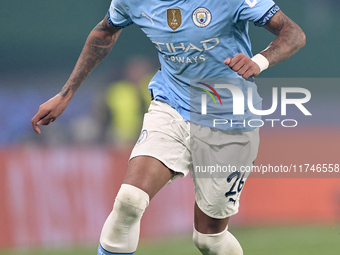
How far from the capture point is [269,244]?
4746 millimetres

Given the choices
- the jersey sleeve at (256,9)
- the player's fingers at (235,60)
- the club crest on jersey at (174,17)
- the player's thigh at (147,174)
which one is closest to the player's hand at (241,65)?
the player's fingers at (235,60)

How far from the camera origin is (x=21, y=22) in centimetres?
557

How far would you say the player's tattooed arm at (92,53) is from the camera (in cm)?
366

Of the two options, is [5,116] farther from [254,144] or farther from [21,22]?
[254,144]

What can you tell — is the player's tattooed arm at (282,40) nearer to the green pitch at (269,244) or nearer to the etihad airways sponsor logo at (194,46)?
the etihad airways sponsor logo at (194,46)

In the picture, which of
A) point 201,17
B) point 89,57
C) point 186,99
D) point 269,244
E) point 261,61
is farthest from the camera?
point 269,244

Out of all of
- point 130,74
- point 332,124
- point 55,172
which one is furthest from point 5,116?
point 332,124

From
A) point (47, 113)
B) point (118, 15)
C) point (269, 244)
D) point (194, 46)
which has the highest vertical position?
point (118, 15)

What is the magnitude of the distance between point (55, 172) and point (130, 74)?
127 centimetres

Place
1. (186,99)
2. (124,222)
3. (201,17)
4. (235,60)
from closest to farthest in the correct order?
(235,60), (124,222), (201,17), (186,99)

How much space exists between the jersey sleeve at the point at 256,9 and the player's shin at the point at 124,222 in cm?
104

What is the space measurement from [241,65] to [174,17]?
2.22 feet

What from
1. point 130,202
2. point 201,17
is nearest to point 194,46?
point 201,17

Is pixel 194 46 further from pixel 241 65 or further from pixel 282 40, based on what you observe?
pixel 241 65
